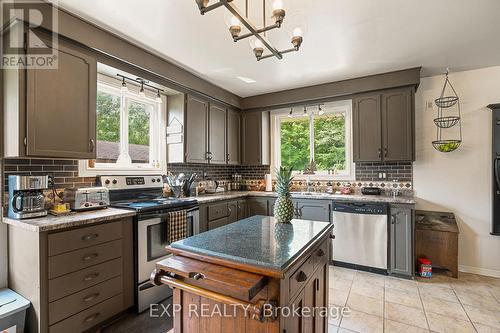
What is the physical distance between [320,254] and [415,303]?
5.51ft

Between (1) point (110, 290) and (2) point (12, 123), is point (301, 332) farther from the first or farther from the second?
(2) point (12, 123)

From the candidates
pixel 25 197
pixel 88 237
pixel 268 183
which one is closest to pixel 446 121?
pixel 268 183

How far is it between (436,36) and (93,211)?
12.0 feet

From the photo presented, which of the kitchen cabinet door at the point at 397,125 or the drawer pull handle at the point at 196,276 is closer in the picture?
the drawer pull handle at the point at 196,276

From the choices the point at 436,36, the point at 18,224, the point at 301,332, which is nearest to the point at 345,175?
the point at 436,36

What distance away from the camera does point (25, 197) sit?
1.91 meters

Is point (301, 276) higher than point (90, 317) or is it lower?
higher

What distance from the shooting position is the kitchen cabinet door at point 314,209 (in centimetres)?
342

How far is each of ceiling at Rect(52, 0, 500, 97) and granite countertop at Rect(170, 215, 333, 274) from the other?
1366 millimetres

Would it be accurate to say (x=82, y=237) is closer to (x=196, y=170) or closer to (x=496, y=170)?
(x=196, y=170)

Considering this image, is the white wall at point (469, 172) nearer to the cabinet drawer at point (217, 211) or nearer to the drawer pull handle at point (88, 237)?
the cabinet drawer at point (217, 211)

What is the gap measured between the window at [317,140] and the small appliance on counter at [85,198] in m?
2.80

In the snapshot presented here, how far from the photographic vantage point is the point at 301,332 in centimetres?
125

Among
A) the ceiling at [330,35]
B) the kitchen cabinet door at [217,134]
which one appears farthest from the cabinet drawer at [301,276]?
the kitchen cabinet door at [217,134]
